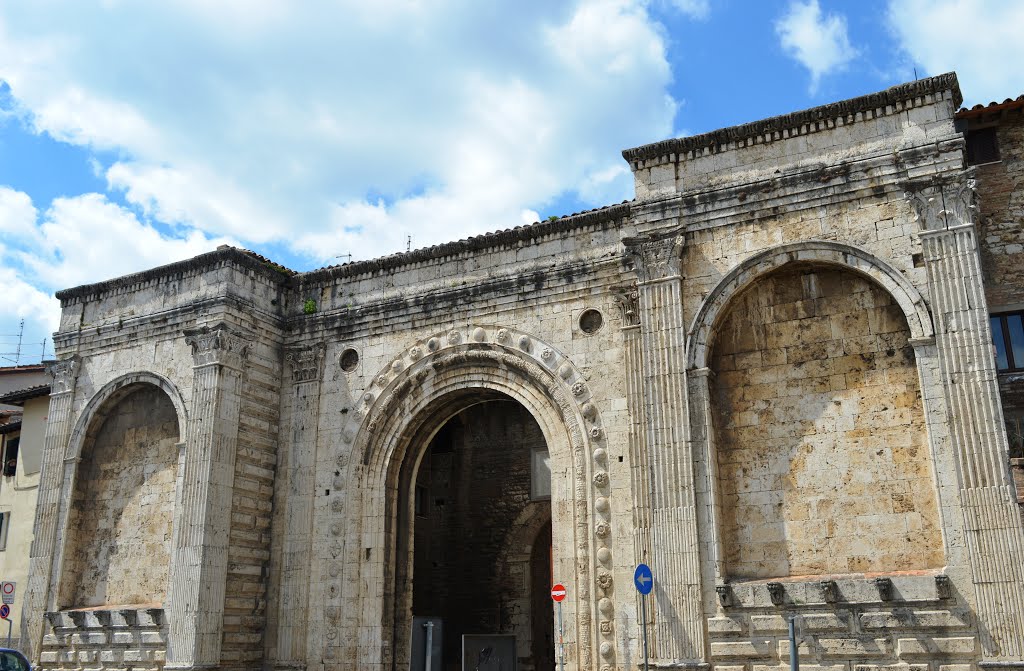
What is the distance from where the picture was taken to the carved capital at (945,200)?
11.7m

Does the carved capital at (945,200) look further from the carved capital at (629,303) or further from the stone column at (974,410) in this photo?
the carved capital at (629,303)

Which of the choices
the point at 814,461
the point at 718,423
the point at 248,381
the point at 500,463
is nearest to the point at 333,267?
the point at 248,381

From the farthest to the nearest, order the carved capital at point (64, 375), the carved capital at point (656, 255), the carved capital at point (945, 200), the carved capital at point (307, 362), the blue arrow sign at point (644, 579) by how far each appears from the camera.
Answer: the carved capital at point (64, 375)
the carved capital at point (307, 362)
the carved capital at point (656, 255)
the carved capital at point (945, 200)
the blue arrow sign at point (644, 579)

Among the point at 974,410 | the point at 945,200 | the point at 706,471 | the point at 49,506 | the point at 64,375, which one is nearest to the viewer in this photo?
the point at 974,410

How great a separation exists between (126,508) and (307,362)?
4.06 meters

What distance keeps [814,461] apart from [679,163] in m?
4.69

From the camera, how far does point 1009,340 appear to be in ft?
44.2

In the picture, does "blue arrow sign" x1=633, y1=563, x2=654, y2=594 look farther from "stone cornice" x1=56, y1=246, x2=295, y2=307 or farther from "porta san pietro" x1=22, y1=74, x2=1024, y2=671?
"stone cornice" x1=56, y1=246, x2=295, y2=307

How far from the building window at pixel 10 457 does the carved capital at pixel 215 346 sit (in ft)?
25.0

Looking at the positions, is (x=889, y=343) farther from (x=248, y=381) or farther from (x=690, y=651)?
(x=248, y=381)

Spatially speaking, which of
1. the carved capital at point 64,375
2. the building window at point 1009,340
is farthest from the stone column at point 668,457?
the carved capital at point 64,375

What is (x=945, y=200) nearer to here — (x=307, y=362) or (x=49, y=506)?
(x=307, y=362)

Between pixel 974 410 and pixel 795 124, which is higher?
pixel 795 124

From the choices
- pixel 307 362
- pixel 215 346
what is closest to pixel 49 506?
pixel 215 346
